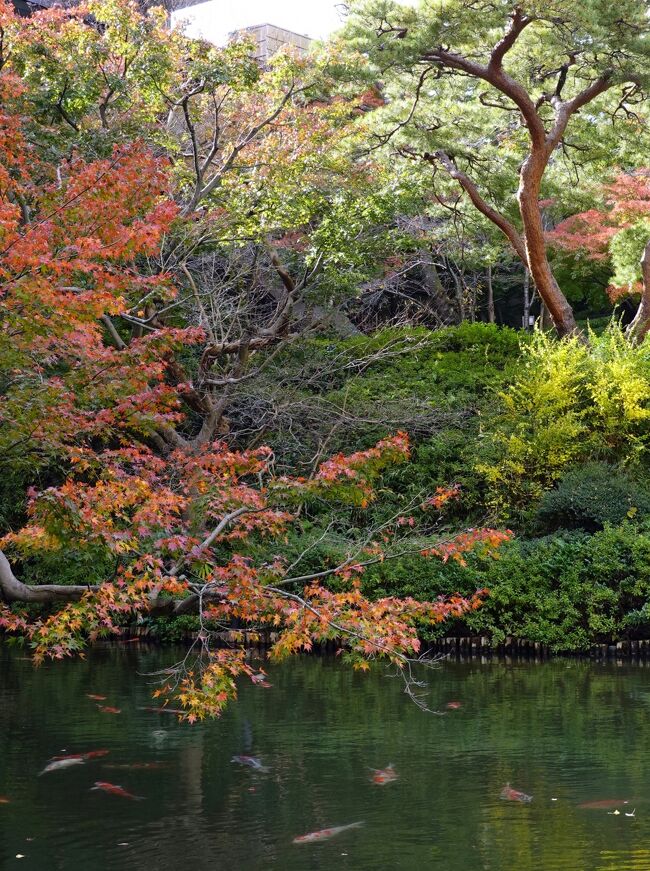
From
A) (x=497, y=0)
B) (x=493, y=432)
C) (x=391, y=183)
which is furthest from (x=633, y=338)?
(x=497, y=0)

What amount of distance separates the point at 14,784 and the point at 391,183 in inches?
423

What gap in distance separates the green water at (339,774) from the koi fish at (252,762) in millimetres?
71

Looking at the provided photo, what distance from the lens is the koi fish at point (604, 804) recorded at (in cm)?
655

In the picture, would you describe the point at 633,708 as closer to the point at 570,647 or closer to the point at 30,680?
the point at 570,647

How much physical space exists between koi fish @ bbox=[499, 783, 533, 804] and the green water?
0.06 meters

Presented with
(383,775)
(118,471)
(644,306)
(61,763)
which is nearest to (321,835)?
(383,775)

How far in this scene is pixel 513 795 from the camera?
6.86m

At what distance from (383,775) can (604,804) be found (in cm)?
154

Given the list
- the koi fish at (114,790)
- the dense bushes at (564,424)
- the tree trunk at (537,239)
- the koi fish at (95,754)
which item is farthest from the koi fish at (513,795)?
the tree trunk at (537,239)

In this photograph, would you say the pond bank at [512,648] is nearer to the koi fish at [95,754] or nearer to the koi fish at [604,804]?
the koi fish at [95,754]

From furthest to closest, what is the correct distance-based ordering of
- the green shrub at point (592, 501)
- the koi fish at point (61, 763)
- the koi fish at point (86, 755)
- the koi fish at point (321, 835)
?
the green shrub at point (592, 501) → the koi fish at point (86, 755) → the koi fish at point (61, 763) → the koi fish at point (321, 835)

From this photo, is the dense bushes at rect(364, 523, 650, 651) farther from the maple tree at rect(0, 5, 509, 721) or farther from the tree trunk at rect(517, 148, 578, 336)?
the tree trunk at rect(517, 148, 578, 336)

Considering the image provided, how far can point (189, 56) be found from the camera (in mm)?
12766

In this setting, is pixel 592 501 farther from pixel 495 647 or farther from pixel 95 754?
pixel 95 754
